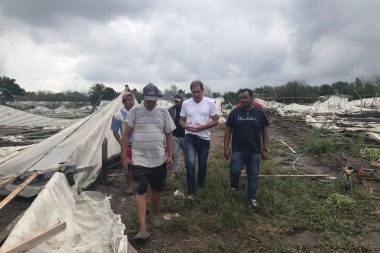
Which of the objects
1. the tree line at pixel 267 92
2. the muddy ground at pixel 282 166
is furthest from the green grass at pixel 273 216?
the tree line at pixel 267 92

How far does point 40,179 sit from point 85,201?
83 cm

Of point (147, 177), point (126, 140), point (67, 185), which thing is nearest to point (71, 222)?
point (67, 185)

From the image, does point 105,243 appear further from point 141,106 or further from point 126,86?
point 126,86

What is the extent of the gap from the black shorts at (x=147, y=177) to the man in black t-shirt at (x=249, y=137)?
1.33 meters

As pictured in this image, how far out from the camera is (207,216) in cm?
430

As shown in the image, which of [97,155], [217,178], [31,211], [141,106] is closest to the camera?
[31,211]

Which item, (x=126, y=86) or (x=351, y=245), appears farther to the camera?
(x=126, y=86)

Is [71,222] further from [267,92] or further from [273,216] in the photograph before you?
[267,92]

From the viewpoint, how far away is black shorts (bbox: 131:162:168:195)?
3822mm

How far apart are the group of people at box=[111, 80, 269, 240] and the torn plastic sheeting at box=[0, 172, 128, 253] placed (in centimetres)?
44

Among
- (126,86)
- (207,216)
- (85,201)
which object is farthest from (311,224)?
(126,86)

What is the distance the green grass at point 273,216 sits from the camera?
3.63 metres

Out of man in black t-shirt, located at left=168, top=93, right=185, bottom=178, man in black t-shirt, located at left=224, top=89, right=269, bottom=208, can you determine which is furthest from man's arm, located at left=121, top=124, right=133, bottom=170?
man in black t-shirt, located at left=168, top=93, right=185, bottom=178

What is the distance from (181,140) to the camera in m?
6.24
